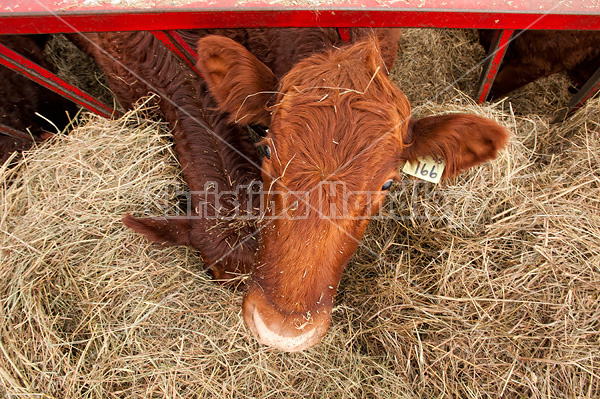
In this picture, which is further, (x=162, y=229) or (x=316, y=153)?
(x=162, y=229)

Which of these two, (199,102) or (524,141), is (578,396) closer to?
(524,141)

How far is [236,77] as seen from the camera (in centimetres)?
215

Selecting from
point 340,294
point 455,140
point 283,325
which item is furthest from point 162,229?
point 455,140

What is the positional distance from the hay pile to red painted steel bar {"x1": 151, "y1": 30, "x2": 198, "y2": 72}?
61cm

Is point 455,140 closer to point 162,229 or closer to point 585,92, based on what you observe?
point 585,92

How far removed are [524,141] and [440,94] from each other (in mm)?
1266

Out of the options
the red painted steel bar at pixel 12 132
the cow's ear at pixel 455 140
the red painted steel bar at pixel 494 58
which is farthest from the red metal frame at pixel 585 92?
the red painted steel bar at pixel 12 132

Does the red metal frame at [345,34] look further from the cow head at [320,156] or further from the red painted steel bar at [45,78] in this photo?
the red painted steel bar at [45,78]

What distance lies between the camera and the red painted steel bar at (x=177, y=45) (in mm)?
2277

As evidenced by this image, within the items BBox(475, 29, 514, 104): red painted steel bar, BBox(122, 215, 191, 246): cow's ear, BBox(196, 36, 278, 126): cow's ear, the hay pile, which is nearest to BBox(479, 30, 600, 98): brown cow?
the hay pile

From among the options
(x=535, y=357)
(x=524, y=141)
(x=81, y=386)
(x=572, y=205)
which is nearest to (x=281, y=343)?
(x=81, y=386)

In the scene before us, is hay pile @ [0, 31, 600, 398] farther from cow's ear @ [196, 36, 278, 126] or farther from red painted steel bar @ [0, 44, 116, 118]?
cow's ear @ [196, 36, 278, 126]

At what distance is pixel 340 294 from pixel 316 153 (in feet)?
5.15

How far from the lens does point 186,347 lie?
7.93ft
